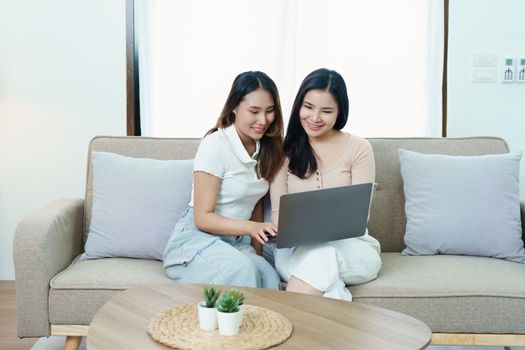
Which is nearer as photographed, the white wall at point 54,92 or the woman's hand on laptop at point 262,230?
the woman's hand on laptop at point 262,230

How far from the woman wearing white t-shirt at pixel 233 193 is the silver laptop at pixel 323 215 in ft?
0.52

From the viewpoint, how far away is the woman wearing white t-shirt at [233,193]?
2078 mm

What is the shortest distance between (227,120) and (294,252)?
539 millimetres

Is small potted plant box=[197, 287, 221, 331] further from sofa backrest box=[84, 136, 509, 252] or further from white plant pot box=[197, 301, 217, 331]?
sofa backrest box=[84, 136, 509, 252]


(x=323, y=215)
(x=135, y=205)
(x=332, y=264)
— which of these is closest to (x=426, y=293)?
(x=332, y=264)

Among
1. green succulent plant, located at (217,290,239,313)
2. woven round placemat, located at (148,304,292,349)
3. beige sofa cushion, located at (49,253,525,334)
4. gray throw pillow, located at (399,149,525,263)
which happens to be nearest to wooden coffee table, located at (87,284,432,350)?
woven round placemat, located at (148,304,292,349)

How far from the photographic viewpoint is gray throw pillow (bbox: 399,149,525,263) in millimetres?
2340

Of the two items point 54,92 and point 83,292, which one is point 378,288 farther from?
point 54,92

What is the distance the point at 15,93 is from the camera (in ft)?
10.5

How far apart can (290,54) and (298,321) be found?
1940mm

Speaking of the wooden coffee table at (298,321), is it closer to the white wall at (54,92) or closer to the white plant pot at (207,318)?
the white plant pot at (207,318)

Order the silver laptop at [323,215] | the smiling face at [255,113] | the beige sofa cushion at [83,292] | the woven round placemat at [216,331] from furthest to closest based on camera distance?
1. the smiling face at [255,113]
2. the beige sofa cushion at [83,292]
3. the silver laptop at [323,215]
4. the woven round placemat at [216,331]

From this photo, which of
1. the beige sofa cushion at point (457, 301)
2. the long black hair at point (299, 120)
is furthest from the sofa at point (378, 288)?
the long black hair at point (299, 120)

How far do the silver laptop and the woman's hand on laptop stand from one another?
0.14 m
